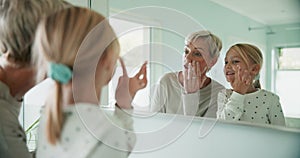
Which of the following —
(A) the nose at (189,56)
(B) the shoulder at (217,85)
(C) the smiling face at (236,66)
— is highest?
(A) the nose at (189,56)

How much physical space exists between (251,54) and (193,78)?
147 millimetres

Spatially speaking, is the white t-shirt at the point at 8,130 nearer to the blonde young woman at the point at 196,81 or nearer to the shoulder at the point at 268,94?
the blonde young woman at the point at 196,81

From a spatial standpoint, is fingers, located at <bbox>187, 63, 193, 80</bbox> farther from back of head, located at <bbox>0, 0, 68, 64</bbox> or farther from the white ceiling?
back of head, located at <bbox>0, 0, 68, 64</bbox>

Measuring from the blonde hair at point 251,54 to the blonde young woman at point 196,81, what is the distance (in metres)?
0.05

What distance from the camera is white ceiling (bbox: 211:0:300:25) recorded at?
0.62 m

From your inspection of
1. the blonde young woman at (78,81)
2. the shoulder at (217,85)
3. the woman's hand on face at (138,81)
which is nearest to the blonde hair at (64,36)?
the blonde young woman at (78,81)

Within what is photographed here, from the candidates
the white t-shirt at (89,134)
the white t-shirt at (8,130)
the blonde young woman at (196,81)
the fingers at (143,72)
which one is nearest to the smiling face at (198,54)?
the blonde young woman at (196,81)

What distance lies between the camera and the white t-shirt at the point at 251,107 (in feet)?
2.07

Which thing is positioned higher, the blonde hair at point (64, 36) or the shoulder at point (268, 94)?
the blonde hair at point (64, 36)

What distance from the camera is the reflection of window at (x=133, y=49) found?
2.35ft

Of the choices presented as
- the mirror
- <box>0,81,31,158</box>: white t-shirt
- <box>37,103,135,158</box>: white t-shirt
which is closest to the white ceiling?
the mirror

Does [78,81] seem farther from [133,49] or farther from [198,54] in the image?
[198,54]

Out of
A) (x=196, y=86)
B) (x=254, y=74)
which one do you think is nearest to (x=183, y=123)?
(x=196, y=86)

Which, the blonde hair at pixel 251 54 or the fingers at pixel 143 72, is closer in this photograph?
the blonde hair at pixel 251 54
